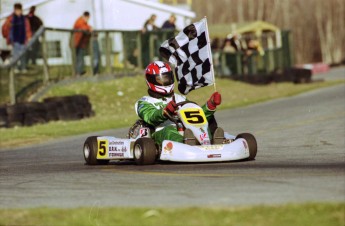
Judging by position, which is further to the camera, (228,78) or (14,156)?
(228,78)

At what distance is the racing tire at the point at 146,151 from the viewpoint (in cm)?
1145

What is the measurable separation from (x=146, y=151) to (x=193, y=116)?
660 millimetres

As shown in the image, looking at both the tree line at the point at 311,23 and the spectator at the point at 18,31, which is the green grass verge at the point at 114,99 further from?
the tree line at the point at 311,23

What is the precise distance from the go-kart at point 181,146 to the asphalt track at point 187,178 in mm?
114

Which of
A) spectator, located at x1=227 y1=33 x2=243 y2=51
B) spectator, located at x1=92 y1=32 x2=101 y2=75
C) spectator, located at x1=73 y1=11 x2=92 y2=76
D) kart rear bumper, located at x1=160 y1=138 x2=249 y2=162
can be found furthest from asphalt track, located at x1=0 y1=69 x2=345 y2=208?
spectator, located at x1=227 y1=33 x2=243 y2=51

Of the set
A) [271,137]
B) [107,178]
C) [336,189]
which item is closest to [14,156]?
[271,137]

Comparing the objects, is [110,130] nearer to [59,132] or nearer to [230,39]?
[59,132]

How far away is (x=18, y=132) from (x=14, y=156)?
4157mm

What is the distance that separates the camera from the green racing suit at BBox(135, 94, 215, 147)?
11695mm

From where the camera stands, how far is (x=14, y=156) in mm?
14977

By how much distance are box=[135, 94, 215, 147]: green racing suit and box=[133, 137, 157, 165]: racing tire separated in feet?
0.69

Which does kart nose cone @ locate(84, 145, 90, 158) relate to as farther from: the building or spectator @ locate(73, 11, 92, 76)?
the building

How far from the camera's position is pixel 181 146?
446 inches

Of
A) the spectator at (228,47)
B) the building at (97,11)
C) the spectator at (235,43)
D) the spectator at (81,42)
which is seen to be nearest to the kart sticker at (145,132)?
the spectator at (81,42)
